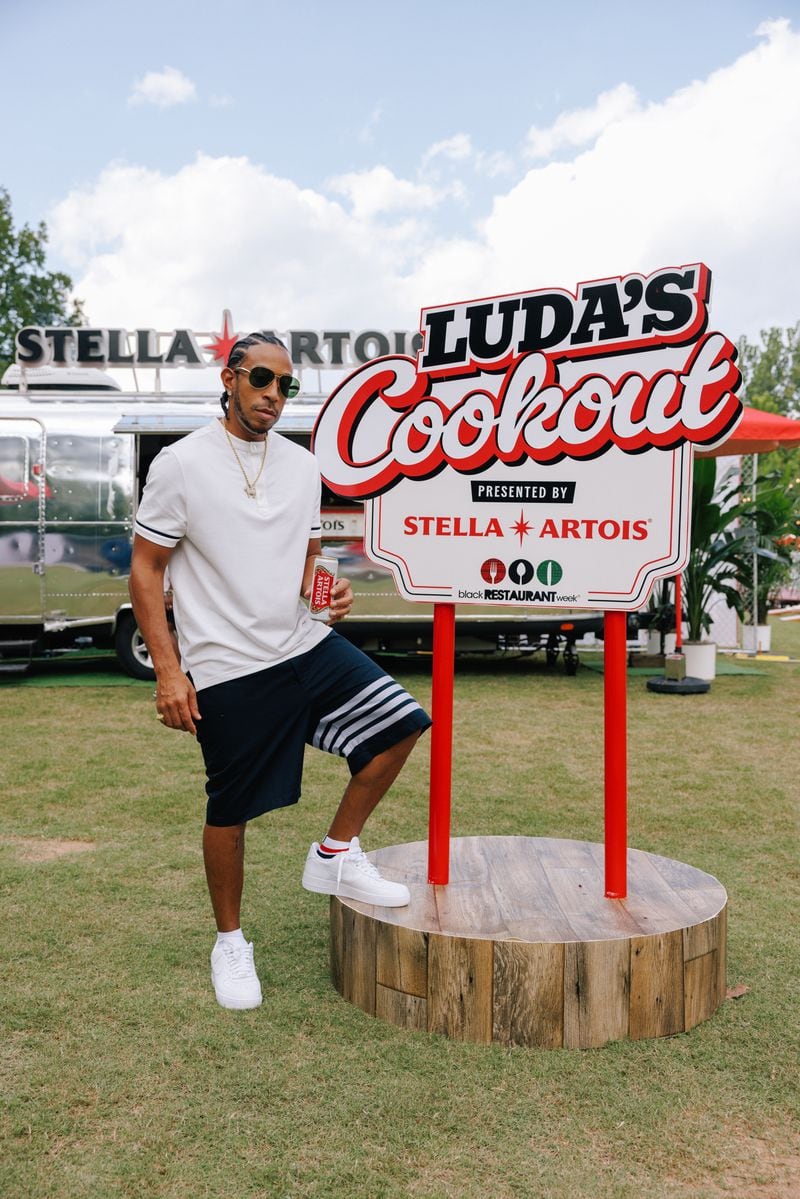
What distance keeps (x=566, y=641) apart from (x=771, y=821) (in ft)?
17.5

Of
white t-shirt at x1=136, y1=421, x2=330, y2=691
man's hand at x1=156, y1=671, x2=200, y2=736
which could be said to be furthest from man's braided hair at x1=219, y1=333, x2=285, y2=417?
man's hand at x1=156, y1=671, x2=200, y2=736

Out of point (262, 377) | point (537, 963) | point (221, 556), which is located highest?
point (262, 377)

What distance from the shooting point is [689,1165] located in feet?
6.87

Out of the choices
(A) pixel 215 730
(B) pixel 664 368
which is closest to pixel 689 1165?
(A) pixel 215 730

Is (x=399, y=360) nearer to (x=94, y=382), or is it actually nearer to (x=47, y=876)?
(x=47, y=876)

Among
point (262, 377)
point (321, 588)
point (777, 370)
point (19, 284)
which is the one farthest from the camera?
point (777, 370)

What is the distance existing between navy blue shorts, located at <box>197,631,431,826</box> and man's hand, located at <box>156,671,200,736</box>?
0.11 ft

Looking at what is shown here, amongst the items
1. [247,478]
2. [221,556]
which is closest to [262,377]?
[247,478]

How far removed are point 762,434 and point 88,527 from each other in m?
5.93

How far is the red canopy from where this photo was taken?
27.6ft

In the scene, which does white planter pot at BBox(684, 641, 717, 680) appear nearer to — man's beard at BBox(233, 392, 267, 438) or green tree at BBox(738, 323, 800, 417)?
man's beard at BBox(233, 392, 267, 438)

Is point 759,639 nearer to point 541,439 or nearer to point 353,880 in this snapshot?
point 541,439

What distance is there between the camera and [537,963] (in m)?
2.55

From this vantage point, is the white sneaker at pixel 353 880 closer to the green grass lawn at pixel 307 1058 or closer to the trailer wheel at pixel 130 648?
the green grass lawn at pixel 307 1058
